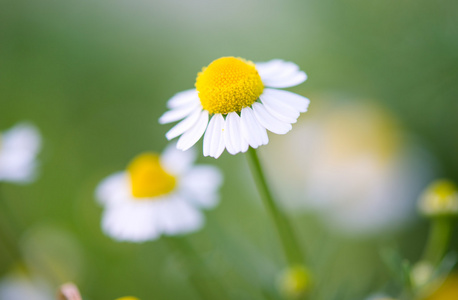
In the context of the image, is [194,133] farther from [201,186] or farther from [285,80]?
[201,186]

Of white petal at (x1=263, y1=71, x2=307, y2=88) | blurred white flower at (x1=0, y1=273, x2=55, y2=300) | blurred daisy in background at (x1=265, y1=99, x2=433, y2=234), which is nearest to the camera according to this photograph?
white petal at (x1=263, y1=71, x2=307, y2=88)

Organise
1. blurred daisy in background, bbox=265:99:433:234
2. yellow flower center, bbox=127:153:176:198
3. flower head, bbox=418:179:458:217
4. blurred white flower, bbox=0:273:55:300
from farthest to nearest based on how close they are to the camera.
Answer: blurred daisy in background, bbox=265:99:433:234, blurred white flower, bbox=0:273:55:300, yellow flower center, bbox=127:153:176:198, flower head, bbox=418:179:458:217

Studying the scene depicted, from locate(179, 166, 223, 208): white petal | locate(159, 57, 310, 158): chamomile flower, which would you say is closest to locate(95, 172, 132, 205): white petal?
locate(179, 166, 223, 208): white petal

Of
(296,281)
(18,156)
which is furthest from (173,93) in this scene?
(296,281)

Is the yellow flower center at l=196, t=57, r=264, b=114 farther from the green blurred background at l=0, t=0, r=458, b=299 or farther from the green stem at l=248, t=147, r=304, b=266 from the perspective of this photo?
the green blurred background at l=0, t=0, r=458, b=299

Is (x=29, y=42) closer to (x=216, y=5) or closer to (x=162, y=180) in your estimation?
(x=216, y=5)

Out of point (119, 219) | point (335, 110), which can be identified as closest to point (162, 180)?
point (119, 219)
